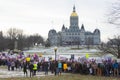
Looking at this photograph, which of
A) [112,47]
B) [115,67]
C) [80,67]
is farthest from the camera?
[112,47]

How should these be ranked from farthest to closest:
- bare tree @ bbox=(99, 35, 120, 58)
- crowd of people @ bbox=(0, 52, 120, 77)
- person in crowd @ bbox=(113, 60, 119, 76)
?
bare tree @ bbox=(99, 35, 120, 58) < crowd of people @ bbox=(0, 52, 120, 77) < person in crowd @ bbox=(113, 60, 119, 76)

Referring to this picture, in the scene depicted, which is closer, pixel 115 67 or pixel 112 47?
pixel 115 67

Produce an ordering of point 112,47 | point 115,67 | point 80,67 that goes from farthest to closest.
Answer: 1. point 112,47
2. point 80,67
3. point 115,67

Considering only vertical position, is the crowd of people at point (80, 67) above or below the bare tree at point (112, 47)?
below

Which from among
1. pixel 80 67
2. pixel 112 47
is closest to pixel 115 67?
pixel 80 67

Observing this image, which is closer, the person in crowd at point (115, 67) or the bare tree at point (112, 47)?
the person in crowd at point (115, 67)

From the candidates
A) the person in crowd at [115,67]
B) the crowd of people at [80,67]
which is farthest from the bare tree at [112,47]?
the person in crowd at [115,67]

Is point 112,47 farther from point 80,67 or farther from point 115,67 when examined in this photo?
point 115,67

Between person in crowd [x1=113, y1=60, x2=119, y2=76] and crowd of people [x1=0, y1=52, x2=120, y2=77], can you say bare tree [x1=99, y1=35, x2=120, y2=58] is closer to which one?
crowd of people [x1=0, y1=52, x2=120, y2=77]

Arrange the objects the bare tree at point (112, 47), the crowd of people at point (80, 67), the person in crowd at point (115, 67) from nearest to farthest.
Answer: the person in crowd at point (115, 67) < the crowd of people at point (80, 67) < the bare tree at point (112, 47)

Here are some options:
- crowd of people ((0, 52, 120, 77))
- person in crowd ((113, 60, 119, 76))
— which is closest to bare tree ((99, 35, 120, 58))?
crowd of people ((0, 52, 120, 77))

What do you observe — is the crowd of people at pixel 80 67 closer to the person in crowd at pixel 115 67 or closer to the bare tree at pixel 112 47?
the person in crowd at pixel 115 67

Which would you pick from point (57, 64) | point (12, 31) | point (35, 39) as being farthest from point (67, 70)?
point (35, 39)

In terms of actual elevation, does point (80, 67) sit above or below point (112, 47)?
below
